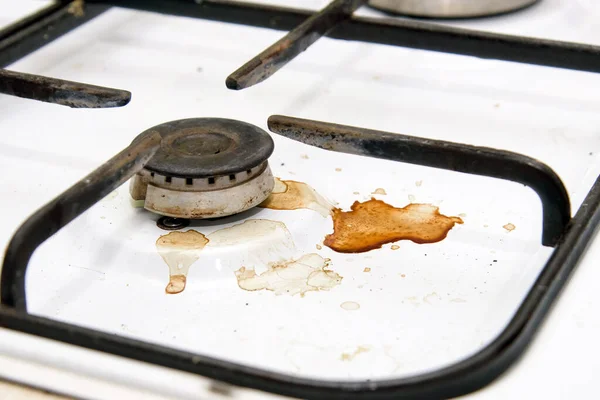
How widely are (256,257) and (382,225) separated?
9 cm

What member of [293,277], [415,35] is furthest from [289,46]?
[293,277]

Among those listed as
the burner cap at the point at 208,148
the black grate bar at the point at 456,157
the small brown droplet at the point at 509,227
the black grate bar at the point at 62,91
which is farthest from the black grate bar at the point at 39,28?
the small brown droplet at the point at 509,227

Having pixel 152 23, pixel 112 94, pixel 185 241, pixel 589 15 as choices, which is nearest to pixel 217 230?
pixel 185 241

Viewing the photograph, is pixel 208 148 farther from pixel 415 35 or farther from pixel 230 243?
pixel 415 35

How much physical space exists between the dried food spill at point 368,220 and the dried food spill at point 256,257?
0.02 m

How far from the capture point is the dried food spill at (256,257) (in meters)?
0.51

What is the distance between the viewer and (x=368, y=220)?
1.88ft

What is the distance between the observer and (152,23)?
2.97 ft

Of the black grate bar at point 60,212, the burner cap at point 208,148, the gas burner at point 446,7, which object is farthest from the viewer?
the gas burner at point 446,7

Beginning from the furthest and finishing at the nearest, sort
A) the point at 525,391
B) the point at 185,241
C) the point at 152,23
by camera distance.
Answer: the point at 152,23 → the point at 185,241 → the point at 525,391

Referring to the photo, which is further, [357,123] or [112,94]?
[357,123]

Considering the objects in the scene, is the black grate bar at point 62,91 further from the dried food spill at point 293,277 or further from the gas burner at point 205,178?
the dried food spill at point 293,277

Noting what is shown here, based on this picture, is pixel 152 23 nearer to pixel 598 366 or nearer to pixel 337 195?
pixel 337 195

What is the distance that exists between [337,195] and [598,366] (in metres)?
0.22
